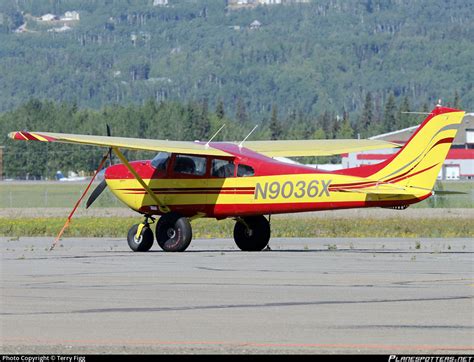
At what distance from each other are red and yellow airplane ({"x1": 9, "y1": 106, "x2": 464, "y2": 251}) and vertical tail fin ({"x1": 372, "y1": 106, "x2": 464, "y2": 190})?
19 millimetres

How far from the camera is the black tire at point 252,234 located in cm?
2538

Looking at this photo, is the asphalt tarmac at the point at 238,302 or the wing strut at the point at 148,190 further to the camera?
the wing strut at the point at 148,190

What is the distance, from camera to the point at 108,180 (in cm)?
2656

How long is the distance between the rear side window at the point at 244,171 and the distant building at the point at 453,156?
8793cm

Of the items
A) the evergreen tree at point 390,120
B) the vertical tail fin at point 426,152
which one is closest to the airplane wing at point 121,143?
the vertical tail fin at point 426,152

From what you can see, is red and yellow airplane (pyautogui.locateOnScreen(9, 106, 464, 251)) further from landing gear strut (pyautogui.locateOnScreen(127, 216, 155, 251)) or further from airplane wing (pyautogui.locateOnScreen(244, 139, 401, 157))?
airplane wing (pyautogui.locateOnScreen(244, 139, 401, 157))

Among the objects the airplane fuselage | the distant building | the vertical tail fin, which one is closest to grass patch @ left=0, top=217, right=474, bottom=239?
the airplane fuselage

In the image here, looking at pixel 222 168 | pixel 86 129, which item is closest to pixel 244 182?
pixel 222 168

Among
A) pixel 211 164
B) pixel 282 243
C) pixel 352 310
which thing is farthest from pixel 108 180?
pixel 352 310

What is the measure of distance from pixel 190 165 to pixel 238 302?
10.7m

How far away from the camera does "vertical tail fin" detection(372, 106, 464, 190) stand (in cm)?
2252

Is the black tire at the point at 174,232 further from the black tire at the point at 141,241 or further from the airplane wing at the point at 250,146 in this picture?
the airplane wing at the point at 250,146

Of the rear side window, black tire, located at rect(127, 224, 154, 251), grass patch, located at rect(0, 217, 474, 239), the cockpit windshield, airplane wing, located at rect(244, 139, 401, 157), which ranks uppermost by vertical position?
airplane wing, located at rect(244, 139, 401, 157)

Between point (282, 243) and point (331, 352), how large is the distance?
1642 cm
